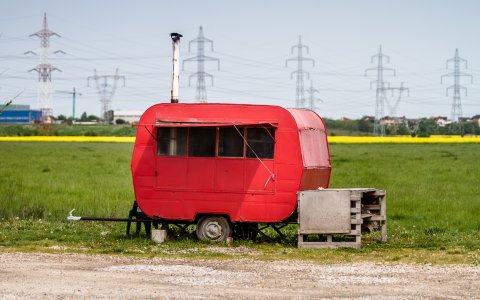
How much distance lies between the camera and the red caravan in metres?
18.1

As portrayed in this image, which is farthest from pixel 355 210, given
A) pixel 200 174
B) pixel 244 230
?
pixel 200 174

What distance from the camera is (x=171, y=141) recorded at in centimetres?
1889

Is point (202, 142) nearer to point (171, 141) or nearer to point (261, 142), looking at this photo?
point (171, 141)

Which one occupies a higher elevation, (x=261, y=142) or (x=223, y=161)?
(x=261, y=142)

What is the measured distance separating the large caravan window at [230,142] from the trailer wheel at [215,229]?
126 cm

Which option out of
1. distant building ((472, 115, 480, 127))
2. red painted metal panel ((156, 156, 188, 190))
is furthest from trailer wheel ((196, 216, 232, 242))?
distant building ((472, 115, 480, 127))

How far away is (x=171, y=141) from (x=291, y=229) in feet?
14.0

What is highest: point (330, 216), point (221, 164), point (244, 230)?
point (221, 164)

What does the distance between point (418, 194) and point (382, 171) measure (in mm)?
12183

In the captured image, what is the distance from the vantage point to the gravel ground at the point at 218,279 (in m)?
12.4

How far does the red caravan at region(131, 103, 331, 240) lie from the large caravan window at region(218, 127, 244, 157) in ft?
0.06

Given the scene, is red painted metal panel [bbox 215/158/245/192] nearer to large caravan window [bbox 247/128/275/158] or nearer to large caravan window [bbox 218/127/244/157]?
large caravan window [bbox 218/127/244/157]

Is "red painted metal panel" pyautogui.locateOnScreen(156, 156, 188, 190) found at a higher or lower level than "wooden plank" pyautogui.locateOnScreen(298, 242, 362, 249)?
higher

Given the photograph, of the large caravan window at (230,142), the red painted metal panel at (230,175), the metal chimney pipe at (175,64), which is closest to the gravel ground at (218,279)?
the red painted metal panel at (230,175)
